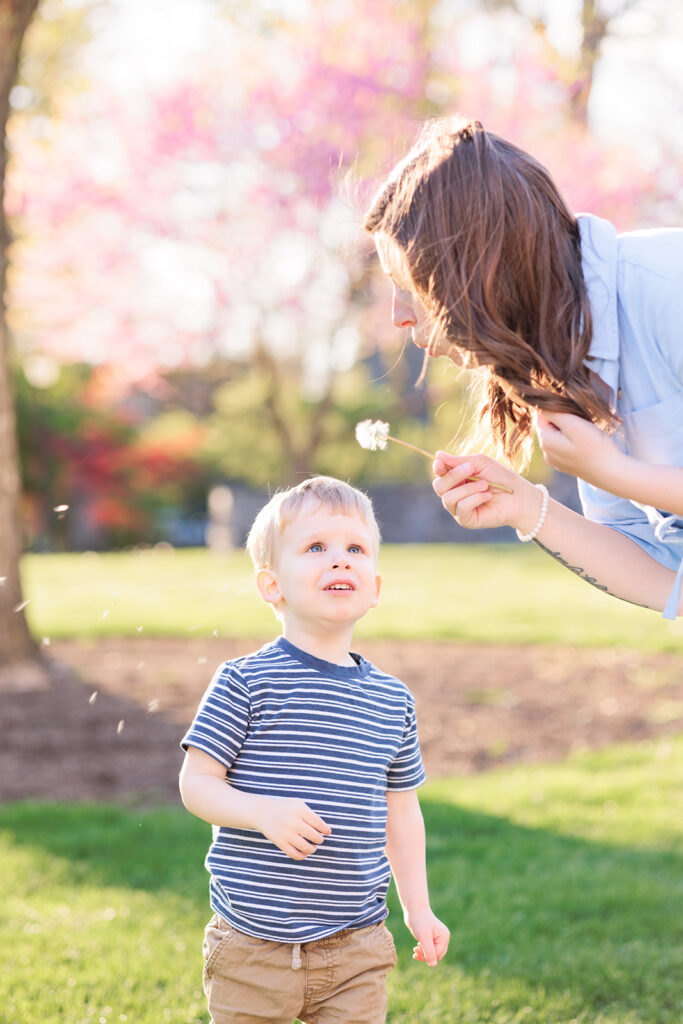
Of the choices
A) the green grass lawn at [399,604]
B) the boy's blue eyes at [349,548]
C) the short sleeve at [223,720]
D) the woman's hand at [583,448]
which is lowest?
the green grass lawn at [399,604]

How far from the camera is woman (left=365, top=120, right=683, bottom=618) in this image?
6.66ft

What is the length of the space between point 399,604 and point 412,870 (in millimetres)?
9134

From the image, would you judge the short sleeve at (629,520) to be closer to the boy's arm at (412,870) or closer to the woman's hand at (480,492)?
the woman's hand at (480,492)

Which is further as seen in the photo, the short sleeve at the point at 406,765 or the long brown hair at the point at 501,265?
the short sleeve at the point at 406,765

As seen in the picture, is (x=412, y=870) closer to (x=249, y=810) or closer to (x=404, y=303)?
(x=249, y=810)

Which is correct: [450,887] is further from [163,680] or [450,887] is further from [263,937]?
[163,680]

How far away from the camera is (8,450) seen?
659 cm

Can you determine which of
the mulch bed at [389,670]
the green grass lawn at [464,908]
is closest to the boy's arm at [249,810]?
the green grass lawn at [464,908]

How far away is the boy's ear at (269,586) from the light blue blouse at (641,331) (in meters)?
0.74

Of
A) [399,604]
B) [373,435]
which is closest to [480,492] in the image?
[373,435]

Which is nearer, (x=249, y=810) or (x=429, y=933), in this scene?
(x=249, y=810)

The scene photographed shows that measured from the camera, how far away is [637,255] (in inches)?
82.6

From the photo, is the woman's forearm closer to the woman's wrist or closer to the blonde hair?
the woman's wrist

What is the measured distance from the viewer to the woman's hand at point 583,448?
2.05 metres
